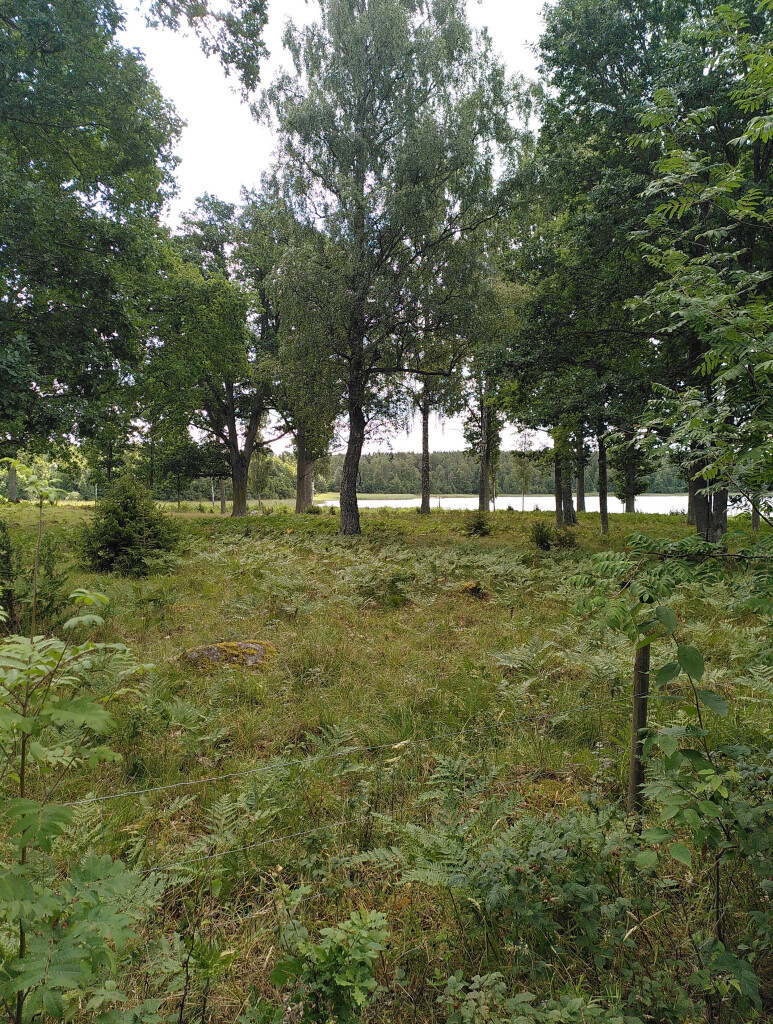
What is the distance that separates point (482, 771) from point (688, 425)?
2.78m

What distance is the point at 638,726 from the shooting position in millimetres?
2945

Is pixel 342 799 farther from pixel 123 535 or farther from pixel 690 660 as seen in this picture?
pixel 123 535

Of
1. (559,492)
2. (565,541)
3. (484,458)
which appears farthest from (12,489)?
(565,541)

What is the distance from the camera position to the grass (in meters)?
2.57

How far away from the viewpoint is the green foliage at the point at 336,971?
1817mm

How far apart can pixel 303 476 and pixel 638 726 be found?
32.0 m

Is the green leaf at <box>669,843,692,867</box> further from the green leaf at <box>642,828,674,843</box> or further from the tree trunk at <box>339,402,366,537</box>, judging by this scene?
the tree trunk at <box>339,402,366,537</box>

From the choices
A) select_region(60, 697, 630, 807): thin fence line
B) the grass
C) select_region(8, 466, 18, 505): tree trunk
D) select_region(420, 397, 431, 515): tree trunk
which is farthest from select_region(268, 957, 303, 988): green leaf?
select_region(420, 397, 431, 515): tree trunk

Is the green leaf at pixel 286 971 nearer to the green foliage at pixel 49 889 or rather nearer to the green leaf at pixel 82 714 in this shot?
the green foliage at pixel 49 889

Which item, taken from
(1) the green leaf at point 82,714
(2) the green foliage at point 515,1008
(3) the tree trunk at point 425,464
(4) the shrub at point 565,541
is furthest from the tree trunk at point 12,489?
(3) the tree trunk at point 425,464

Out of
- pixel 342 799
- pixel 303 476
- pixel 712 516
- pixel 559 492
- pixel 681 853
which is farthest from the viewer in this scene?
pixel 303 476

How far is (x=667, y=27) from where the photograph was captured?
11.9 metres

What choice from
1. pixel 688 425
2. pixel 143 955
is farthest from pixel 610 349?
pixel 143 955

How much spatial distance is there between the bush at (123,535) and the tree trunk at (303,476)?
21832mm
